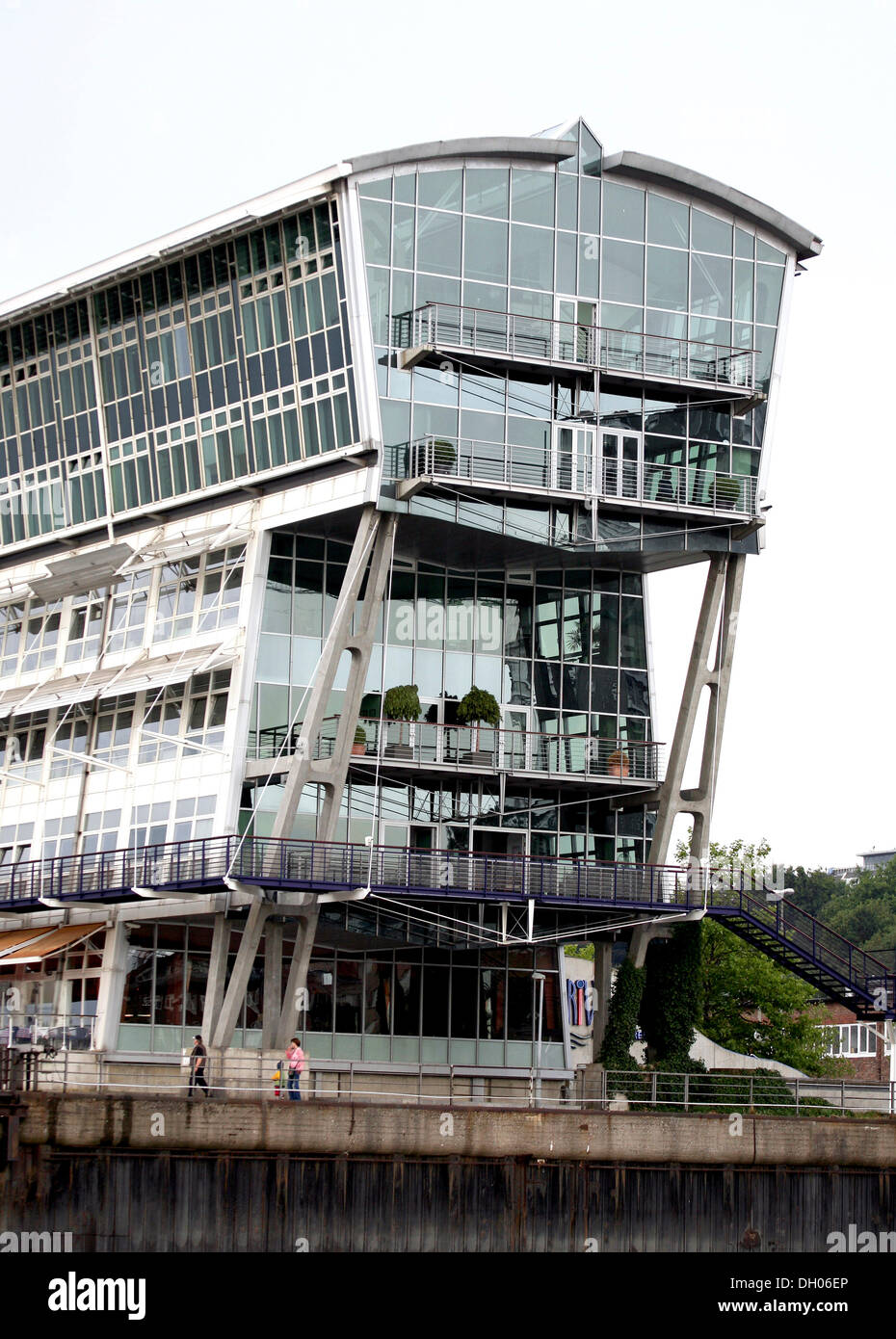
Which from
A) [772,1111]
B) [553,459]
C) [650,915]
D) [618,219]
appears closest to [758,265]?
[618,219]

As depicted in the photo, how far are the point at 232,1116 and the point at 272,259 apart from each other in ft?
80.4

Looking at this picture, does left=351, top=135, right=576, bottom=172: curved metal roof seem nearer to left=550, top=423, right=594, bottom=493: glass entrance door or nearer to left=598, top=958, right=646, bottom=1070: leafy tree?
left=550, top=423, right=594, bottom=493: glass entrance door

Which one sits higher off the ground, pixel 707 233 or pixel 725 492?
pixel 707 233

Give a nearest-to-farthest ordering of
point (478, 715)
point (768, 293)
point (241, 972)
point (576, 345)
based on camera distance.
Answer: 1. point (241, 972)
2. point (576, 345)
3. point (478, 715)
4. point (768, 293)

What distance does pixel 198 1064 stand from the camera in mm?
49875

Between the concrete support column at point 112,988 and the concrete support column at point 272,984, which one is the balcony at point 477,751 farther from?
the concrete support column at point 112,988

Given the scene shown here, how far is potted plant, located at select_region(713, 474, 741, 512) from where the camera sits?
60594 mm

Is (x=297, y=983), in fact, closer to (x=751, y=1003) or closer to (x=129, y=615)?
(x=129, y=615)

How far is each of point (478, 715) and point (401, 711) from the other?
216 centimetres

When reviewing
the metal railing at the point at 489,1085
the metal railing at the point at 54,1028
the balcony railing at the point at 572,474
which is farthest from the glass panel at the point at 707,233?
the metal railing at the point at 54,1028

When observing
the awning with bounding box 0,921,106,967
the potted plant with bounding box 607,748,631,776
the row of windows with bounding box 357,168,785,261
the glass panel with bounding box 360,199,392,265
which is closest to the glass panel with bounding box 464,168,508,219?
the row of windows with bounding box 357,168,785,261

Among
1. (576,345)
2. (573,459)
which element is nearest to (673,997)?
(573,459)
